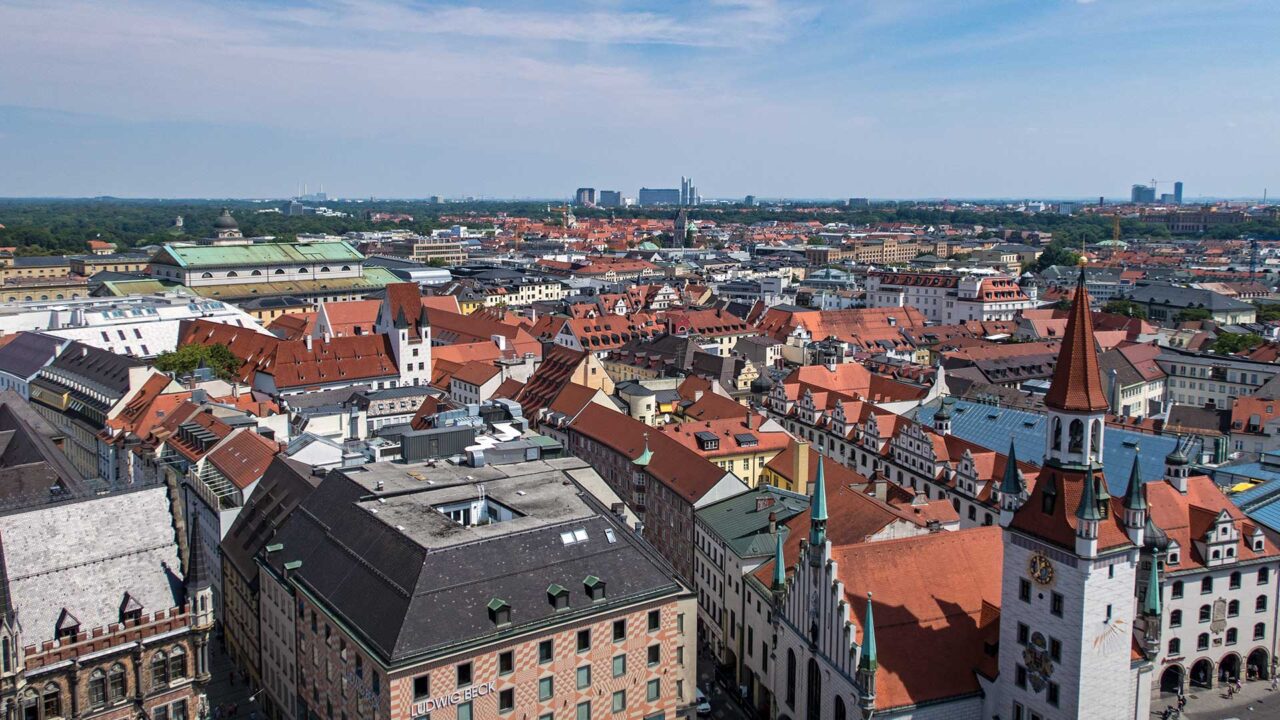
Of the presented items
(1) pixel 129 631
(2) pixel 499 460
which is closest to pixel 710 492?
(2) pixel 499 460

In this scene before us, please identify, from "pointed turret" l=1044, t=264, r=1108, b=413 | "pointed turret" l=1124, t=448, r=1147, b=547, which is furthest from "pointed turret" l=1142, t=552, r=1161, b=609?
"pointed turret" l=1044, t=264, r=1108, b=413

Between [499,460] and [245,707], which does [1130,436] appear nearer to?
[499,460]

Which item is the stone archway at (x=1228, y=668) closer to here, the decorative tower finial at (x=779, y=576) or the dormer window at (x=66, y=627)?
the decorative tower finial at (x=779, y=576)

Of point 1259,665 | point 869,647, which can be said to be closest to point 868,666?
point 869,647

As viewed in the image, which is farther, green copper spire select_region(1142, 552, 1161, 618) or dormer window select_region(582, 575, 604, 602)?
dormer window select_region(582, 575, 604, 602)

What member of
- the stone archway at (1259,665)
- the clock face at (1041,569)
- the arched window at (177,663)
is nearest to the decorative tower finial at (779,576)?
the clock face at (1041,569)

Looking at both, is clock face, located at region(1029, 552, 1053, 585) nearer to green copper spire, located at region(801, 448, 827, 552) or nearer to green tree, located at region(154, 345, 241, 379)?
green copper spire, located at region(801, 448, 827, 552)

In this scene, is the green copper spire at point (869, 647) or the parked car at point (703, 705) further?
the parked car at point (703, 705)

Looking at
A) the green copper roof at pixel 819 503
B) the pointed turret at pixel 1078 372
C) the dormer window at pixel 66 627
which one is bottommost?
the dormer window at pixel 66 627
